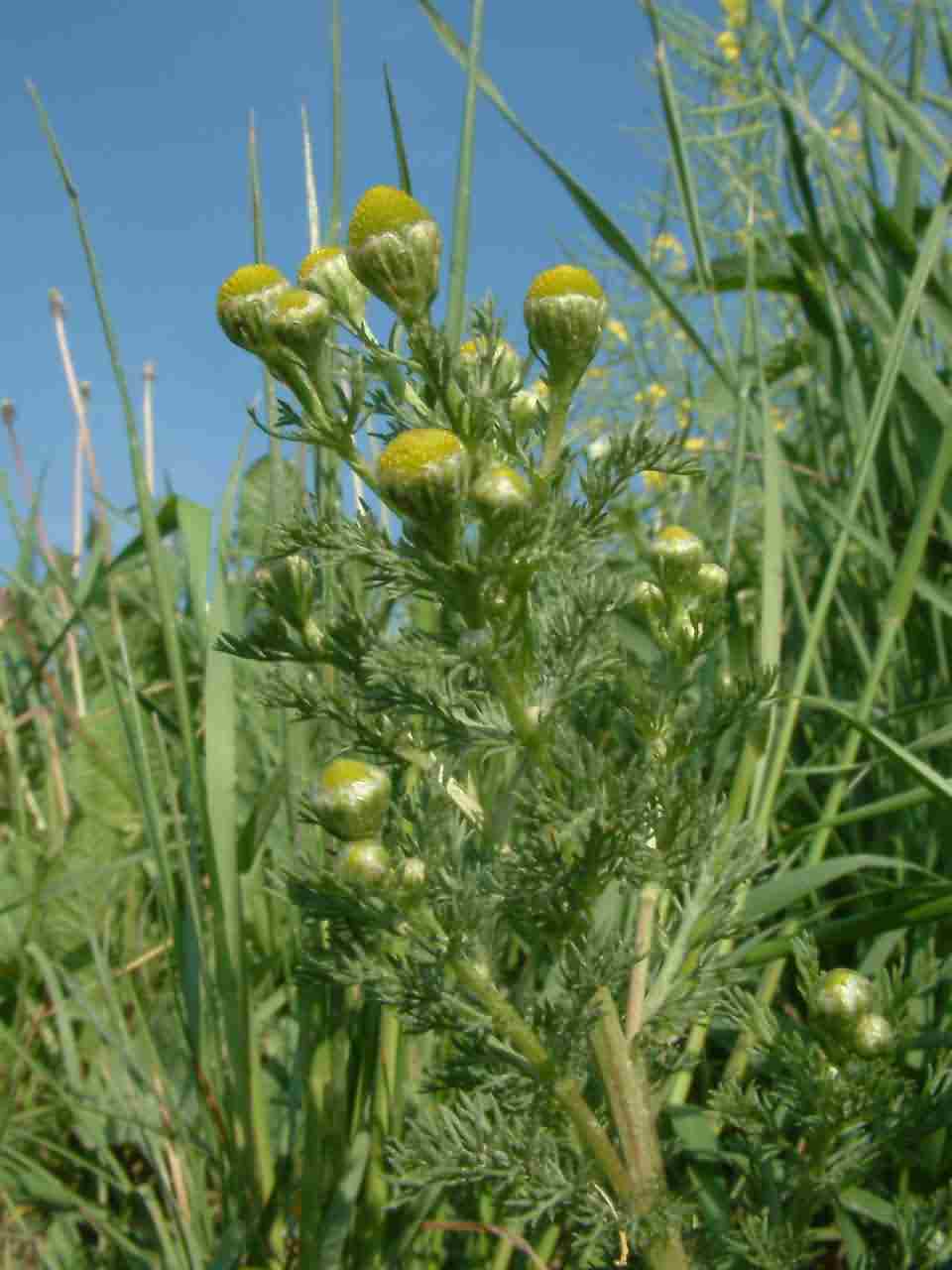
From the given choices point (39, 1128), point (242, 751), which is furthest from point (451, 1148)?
point (242, 751)

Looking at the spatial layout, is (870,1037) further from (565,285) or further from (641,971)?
(565,285)

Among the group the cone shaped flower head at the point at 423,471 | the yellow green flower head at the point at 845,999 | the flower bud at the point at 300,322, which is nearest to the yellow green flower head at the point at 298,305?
the flower bud at the point at 300,322

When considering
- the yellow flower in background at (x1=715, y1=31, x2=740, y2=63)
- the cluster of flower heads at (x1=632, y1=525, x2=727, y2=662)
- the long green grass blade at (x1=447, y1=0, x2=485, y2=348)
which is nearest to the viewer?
the cluster of flower heads at (x1=632, y1=525, x2=727, y2=662)

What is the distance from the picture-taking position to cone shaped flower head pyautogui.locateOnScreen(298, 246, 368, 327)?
802 mm

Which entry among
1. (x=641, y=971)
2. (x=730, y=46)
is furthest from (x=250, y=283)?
(x=730, y=46)

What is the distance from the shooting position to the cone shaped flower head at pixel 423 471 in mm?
664

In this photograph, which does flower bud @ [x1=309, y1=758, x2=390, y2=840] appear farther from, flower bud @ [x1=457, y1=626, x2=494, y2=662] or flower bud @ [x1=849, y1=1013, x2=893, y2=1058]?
flower bud @ [x1=849, y1=1013, x2=893, y2=1058]

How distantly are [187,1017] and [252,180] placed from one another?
840 millimetres

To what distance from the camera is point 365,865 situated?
74 cm

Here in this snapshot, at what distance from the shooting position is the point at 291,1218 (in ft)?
3.71

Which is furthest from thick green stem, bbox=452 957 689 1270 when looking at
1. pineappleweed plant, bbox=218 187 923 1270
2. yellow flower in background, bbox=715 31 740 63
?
yellow flower in background, bbox=715 31 740 63

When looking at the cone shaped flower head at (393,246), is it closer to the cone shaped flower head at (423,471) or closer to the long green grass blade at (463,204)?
the cone shaped flower head at (423,471)

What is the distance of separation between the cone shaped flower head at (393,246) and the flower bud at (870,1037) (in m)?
0.57

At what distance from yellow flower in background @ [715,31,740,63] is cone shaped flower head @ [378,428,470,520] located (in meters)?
2.12
